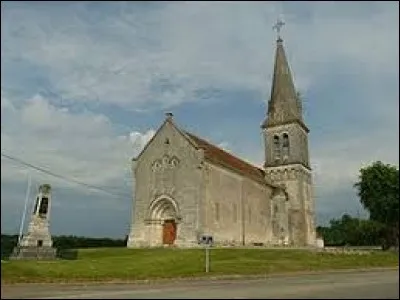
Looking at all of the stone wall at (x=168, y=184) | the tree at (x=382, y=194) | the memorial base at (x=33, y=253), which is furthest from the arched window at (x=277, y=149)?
the memorial base at (x=33, y=253)

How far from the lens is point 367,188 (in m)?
59.1

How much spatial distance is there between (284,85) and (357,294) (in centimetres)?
5458

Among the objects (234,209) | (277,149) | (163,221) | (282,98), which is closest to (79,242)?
(163,221)

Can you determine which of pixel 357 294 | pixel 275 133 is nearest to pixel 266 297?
pixel 357 294

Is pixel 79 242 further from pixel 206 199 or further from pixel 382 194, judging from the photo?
pixel 382 194

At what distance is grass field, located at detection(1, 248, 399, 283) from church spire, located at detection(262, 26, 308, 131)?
97.0 ft

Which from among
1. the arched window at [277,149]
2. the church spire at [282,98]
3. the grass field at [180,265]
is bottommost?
the grass field at [180,265]

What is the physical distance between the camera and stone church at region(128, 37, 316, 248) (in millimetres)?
46344

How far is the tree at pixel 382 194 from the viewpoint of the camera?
186 feet

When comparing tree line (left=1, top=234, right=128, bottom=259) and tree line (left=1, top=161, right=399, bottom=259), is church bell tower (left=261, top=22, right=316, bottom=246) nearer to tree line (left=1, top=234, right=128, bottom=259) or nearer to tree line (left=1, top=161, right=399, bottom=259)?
tree line (left=1, top=161, right=399, bottom=259)

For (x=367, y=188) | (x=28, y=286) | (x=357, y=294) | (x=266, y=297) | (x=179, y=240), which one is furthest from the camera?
(x=367, y=188)

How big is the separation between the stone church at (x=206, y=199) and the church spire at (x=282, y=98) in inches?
156

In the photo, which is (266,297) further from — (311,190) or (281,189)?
(311,190)

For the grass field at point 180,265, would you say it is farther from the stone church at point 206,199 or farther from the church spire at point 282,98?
the church spire at point 282,98
